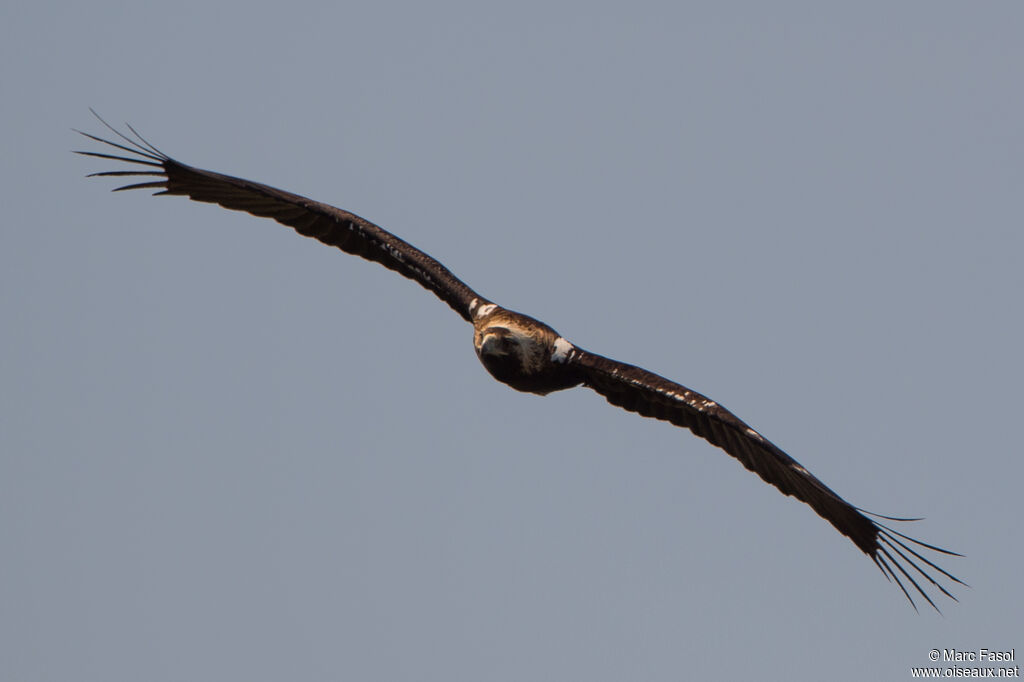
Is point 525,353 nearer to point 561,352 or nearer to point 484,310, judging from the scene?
point 561,352

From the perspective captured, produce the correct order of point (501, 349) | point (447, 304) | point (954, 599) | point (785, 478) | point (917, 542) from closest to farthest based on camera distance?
point (954, 599), point (917, 542), point (785, 478), point (501, 349), point (447, 304)

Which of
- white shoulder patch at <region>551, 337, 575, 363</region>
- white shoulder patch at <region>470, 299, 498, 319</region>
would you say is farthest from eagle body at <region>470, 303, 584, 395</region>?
white shoulder patch at <region>470, 299, 498, 319</region>

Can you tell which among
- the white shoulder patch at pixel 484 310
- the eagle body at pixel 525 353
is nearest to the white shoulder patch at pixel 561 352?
the eagle body at pixel 525 353

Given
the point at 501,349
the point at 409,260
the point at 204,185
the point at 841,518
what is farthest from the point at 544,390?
the point at 204,185

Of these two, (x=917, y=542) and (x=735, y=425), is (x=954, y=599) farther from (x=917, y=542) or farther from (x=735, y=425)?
(x=735, y=425)

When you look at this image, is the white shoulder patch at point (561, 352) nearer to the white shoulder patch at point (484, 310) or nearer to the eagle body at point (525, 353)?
the eagle body at point (525, 353)

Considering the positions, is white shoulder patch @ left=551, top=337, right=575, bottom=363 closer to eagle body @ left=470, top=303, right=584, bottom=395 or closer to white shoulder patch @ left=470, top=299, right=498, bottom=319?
eagle body @ left=470, top=303, right=584, bottom=395
